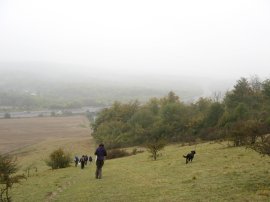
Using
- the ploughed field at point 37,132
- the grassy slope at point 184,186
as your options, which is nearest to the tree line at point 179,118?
the ploughed field at point 37,132

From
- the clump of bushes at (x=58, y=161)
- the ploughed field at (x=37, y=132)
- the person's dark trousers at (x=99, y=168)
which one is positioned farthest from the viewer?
the ploughed field at (x=37, y=132)

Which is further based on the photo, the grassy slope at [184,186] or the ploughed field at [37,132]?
the ploughed field at [37,132]

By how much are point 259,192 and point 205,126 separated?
63.3m

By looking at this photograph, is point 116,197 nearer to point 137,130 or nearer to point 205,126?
point 205,126

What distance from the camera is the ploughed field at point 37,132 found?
109 metres

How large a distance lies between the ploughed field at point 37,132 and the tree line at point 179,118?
1553cm

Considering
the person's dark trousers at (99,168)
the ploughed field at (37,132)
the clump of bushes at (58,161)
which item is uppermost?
the person's dark trousers at (99,168)

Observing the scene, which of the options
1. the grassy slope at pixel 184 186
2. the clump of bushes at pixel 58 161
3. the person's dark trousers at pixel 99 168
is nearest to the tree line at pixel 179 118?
the clump of bushes at pixel 58 161

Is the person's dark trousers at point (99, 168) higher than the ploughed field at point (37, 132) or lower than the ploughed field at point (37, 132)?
higher

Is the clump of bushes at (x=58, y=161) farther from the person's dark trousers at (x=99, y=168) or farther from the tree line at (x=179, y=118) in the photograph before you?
the tree line at (x=179, y=118)

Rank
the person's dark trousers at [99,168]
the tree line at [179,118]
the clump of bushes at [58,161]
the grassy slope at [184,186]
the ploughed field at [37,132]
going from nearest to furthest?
the grassy slope at [184,186]
the person's dark trousers at [99,168]
the clump of bushes at [58,161]
the tree line at [179,118]
the ploughed field at [37,132]

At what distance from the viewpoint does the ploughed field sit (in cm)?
10885

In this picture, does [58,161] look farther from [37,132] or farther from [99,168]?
[37,132]

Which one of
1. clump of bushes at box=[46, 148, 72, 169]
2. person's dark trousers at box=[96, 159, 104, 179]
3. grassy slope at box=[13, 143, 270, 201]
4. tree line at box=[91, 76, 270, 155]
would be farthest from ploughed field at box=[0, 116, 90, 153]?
grassy slope at box=[13, 143, 270, 201]
